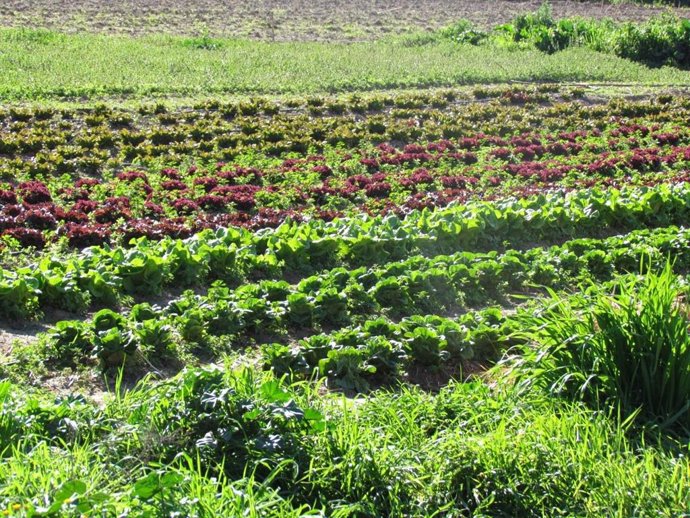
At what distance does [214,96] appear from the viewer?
15328mm

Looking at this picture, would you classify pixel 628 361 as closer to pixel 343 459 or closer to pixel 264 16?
pixel 343 459

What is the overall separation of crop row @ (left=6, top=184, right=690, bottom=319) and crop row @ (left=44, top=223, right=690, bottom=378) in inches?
13.0

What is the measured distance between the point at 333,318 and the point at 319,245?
4.12 feet

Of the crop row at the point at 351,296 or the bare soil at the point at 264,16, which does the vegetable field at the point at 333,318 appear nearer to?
the crop row at the point at 351,296

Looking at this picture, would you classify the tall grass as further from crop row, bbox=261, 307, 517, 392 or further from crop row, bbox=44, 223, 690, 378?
crop row, bbox=44, 223, 690, 378

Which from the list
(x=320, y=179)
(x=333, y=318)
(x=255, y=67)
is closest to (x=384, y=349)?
(x=333, y=318)

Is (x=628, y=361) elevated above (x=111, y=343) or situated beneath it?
elevated above

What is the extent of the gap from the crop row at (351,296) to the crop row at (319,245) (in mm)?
330

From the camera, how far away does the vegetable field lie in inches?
178

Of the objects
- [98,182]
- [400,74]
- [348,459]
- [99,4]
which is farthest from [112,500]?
[99,4]

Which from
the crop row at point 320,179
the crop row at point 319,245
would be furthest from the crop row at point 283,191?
the crop row at point 319,245

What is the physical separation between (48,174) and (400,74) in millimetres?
8962

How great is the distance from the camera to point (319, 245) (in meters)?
8.27

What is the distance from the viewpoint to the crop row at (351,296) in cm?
622
